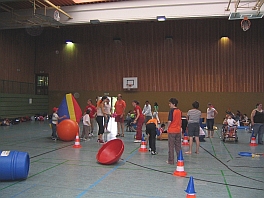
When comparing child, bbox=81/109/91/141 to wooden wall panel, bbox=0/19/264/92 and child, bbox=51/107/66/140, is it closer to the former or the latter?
child, bbox=51/107/66/140

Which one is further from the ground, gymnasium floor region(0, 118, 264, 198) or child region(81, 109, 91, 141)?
child region(81, 109, 91, 141)

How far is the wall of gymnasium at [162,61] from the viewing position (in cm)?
2305

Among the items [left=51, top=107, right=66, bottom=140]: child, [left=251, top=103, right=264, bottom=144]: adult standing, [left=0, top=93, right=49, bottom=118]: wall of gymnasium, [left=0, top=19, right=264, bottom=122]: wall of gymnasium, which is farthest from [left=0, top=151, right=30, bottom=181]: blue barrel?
[left=0, top=19, right=264, bottom=122]: wall of gymnasium

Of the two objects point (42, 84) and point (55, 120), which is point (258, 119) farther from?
point (42, 84)

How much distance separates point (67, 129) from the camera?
11.0m

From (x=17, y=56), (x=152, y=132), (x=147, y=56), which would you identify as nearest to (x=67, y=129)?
(x=152, y=132)

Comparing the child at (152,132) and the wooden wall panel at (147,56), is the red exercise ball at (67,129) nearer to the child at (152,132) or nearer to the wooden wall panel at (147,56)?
the child at (152,132)

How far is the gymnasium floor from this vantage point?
4965mm

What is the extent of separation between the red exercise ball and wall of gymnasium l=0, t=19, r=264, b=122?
14.0 meters

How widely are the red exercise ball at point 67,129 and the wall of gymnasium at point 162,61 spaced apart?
13952mm

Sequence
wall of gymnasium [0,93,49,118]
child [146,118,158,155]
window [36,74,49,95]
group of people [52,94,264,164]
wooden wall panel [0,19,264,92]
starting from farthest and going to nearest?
window [36,74,49,95] → wooden wall panel [0,19,264,92] → wall of gymnasium [0,93,49,118] → child [146,118,158,155] → group of people [52,94,264,164]

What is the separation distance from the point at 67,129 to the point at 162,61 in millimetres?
15144

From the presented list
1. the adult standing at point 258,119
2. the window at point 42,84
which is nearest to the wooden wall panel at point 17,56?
the window at point 42,84

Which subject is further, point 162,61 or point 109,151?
point 162,61
